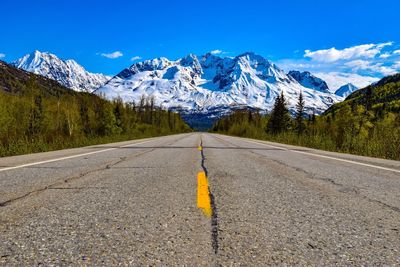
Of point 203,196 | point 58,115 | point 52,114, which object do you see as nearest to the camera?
point 203,196

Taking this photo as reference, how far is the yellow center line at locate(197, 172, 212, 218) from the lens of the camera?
10.5ft

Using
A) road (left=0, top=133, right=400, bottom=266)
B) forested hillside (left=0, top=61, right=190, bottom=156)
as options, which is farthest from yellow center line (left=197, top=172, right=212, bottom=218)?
forested hillside (left=0, top=61, right=190, bottom=156)

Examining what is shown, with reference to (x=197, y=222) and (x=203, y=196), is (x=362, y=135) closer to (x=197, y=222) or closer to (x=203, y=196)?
(x=203, y=196)

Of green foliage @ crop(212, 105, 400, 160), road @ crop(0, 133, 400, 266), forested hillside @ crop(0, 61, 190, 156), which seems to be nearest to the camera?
road @ crop(0, 133, 400, 266)

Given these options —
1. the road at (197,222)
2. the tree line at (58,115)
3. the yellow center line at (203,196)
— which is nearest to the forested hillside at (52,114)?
the tree line at (58,115)

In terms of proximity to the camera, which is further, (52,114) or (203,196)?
(52,114)

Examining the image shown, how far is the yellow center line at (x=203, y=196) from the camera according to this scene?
126 inches

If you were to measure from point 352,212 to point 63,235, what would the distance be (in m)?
2.61

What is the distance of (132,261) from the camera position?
6.35ft

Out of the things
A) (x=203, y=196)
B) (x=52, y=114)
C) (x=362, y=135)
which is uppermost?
(x=52, y=114)

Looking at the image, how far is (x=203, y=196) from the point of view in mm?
3844

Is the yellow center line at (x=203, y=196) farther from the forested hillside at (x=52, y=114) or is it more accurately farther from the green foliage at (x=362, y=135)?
the forested hillside at (x=52, y=114)

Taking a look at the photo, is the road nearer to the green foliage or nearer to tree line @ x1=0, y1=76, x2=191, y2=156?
the green foliage

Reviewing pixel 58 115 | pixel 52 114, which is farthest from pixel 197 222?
pixel 52 114
